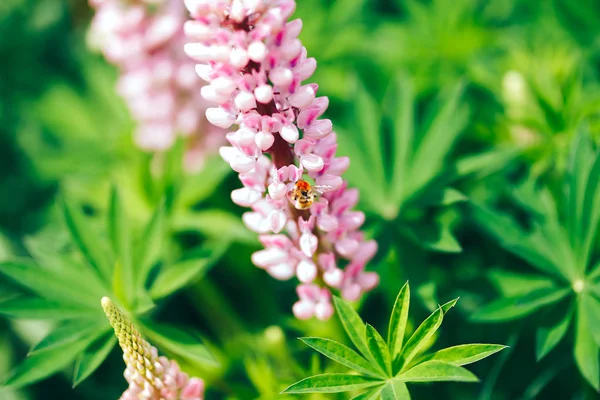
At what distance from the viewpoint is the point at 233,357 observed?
3020mm

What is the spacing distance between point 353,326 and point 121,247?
1137 mm

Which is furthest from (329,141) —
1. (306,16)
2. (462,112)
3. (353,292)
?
(306,16)

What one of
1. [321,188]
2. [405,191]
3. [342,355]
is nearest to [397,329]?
[342,355]

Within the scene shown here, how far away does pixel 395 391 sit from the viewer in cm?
194

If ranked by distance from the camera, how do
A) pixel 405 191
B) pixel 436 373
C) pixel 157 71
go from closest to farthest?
pixel 436 373 < pixel 405 191 < pixel 157 71

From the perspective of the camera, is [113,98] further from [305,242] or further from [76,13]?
[305,242]

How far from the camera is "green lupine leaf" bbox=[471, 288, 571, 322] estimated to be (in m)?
2.37

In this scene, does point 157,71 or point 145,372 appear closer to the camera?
point 145,372

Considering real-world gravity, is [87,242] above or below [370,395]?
above

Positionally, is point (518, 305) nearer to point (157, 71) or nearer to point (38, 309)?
point (38, 309)

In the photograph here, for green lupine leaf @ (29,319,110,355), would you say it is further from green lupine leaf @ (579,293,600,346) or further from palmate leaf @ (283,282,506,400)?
green lupine leaf @ (579,293,600,346)

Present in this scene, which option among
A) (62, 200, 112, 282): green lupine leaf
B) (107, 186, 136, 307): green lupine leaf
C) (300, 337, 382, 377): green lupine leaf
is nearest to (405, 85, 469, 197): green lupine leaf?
(300, 337, 382, 377): green lupine leaf

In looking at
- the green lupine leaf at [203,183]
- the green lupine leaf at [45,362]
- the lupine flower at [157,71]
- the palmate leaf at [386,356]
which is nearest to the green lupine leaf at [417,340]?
the palmate leaf at [386,356]

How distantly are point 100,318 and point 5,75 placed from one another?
3159 mm
